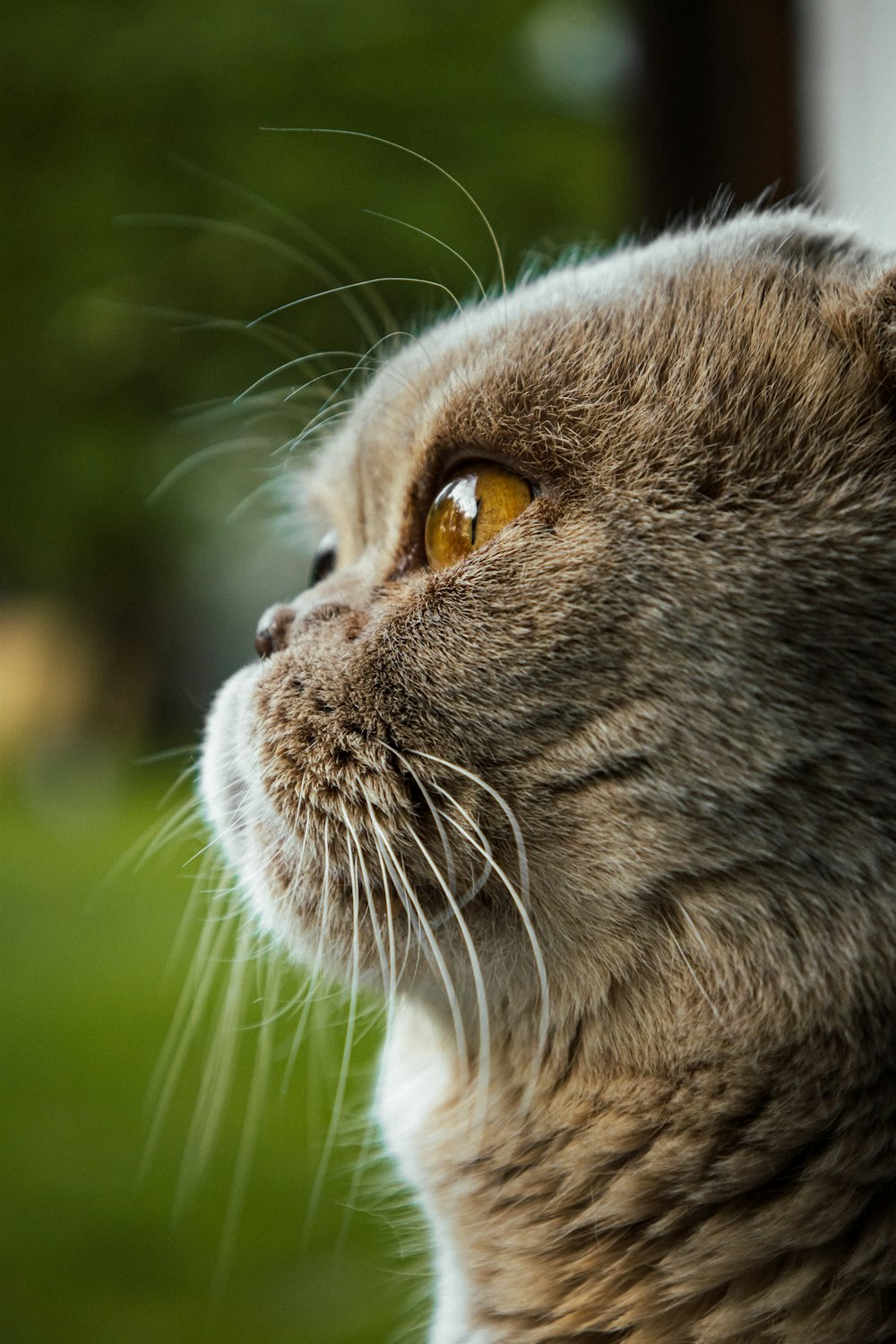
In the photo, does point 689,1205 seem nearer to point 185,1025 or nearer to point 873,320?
point 873,320

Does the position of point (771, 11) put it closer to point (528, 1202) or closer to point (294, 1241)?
point (528, 1202)

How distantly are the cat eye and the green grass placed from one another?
258mm

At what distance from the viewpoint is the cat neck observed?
62cm

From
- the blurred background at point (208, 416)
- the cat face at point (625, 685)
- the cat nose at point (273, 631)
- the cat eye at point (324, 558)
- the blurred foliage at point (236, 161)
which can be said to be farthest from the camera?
the blurred foliage at point (236, 161)

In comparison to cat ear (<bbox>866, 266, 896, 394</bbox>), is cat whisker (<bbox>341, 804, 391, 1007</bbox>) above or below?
below

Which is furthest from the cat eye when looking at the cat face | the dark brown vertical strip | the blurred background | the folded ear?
the dark brown vertical strip

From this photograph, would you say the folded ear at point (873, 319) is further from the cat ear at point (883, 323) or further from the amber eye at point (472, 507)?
the amber eye at point (472, 507)

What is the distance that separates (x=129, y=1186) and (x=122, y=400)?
2293 mm

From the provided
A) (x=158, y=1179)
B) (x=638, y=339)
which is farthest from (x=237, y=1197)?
(x=638, y=339)

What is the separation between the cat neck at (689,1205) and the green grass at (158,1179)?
8.0 inches

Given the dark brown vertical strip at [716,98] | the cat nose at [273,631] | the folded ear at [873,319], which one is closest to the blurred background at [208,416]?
the dark brown vertical strip at [716,98]

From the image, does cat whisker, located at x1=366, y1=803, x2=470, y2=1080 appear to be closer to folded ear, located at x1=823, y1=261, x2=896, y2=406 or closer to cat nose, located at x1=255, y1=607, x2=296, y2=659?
cat nose, located at x1=255, y1=607, x2=296, y2=659

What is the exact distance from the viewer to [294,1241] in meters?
1.40

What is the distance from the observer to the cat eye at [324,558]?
38.5 inches
